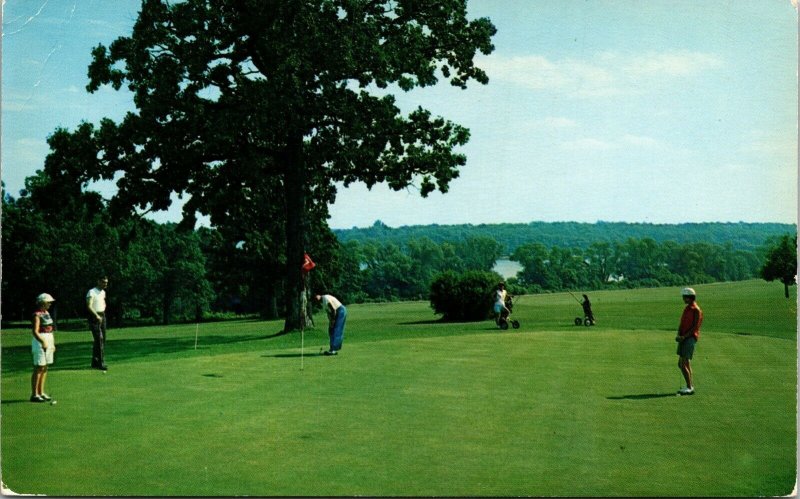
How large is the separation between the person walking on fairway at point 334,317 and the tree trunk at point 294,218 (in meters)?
9.89

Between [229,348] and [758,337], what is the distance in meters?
17.4

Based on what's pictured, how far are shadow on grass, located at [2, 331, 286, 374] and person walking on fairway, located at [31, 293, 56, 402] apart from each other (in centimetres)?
545

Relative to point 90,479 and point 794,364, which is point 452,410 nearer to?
point 90,479

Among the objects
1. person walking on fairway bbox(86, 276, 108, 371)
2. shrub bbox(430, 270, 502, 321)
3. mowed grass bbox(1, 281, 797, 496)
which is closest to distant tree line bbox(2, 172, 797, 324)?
shrub bbox(430, 270, 502, 321)

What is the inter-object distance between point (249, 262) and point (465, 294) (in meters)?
31.8

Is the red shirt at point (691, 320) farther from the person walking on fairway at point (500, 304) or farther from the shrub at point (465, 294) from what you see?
the shrub at point (465, 294)

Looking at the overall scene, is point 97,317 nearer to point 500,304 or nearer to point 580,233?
point 500,304

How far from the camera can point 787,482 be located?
9.81 m

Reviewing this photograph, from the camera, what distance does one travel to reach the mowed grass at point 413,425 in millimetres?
8969

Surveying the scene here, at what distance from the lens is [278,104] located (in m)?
27.1

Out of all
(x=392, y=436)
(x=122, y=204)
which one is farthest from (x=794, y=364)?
(x=122, y=204)

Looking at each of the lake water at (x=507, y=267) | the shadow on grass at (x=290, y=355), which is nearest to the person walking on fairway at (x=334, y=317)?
the shadow on grass at (x=290, y=355)

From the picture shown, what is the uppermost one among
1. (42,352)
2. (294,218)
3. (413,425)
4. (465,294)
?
(294,218)

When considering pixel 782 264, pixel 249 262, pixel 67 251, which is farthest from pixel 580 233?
pixel 249 262
